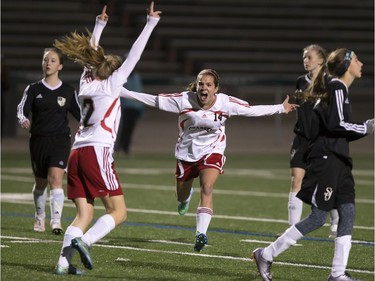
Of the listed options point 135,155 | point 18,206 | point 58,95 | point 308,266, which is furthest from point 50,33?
point 308,266

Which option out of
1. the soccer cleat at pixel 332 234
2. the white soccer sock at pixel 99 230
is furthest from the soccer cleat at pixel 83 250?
the soccer cleat at pixel 332 234

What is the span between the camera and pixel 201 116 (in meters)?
9.60

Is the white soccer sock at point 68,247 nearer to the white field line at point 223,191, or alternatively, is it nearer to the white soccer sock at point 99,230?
the white soccer sock at point 99,230

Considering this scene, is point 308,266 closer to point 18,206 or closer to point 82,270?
point 82,270

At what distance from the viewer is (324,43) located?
31156mm

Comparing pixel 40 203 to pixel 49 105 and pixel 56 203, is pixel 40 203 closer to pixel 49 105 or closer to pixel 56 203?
pixel 56 203

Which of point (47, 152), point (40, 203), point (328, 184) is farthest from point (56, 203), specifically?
point (328, 184)

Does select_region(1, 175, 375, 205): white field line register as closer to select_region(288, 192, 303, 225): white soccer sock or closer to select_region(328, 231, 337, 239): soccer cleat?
select_region(328, 231, 337, 239): soccer cleat

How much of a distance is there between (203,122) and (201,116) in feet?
0.21

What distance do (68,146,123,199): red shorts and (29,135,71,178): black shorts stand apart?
2.63m

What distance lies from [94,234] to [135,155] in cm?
1384

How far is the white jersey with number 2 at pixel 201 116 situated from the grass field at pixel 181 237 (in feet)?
3.02

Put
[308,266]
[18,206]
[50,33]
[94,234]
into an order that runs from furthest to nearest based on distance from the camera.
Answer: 1. [50,33]
2. [18,206]
3. [308,266]
4. [94,234]

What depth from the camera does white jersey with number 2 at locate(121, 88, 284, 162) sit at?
9.55 metres
